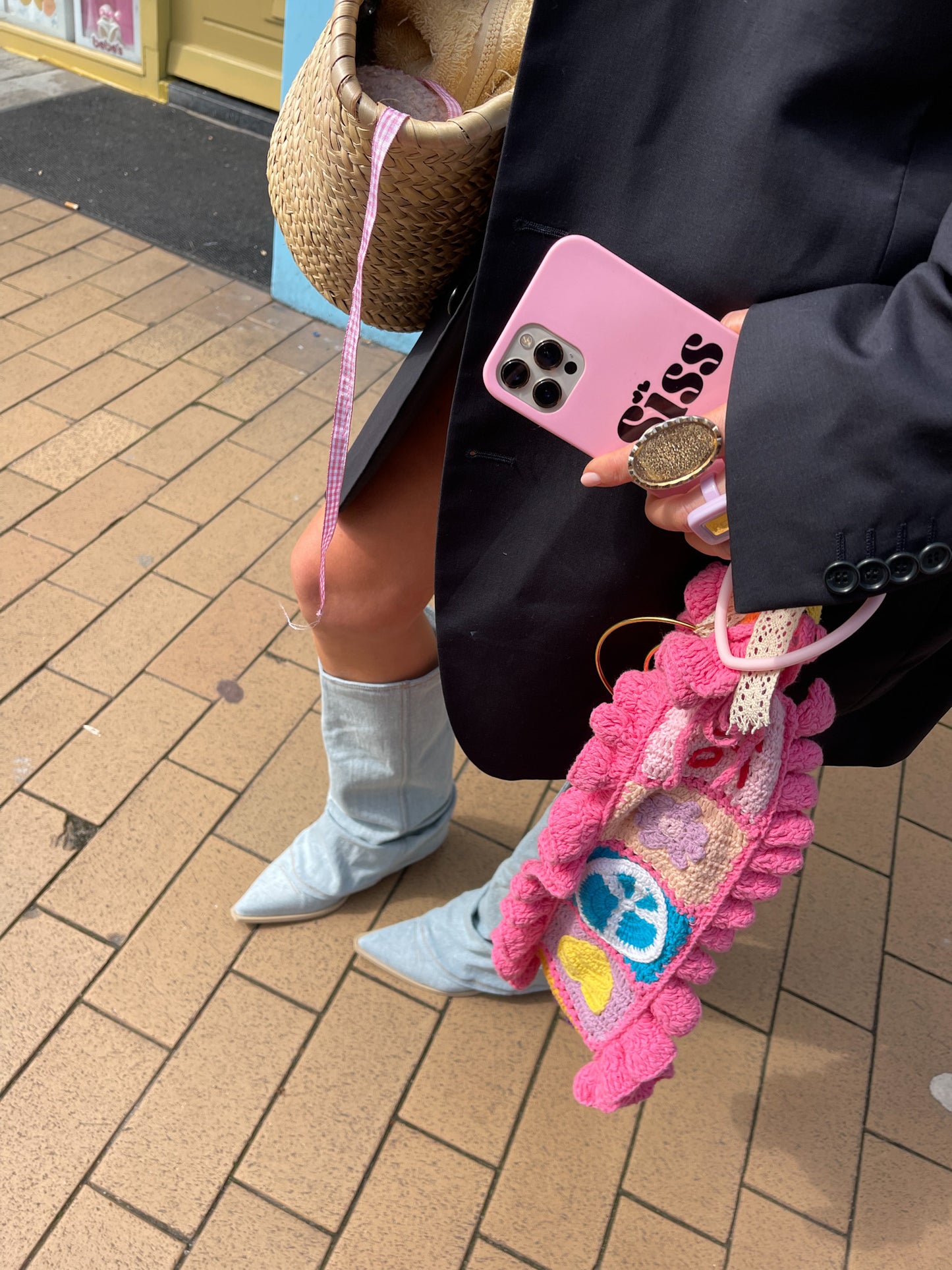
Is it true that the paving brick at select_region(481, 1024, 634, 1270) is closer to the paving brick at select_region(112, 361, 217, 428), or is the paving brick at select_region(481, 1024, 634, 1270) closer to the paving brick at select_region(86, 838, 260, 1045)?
the paving brick at select_region(86, 838, 260, 1045)

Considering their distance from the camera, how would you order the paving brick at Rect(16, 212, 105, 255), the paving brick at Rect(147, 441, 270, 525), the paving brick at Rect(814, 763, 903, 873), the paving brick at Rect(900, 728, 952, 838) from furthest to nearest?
1. the paving brick at Rect(16, 212, 105, 255)
2. the paving brick at Rect(147, 441, 270, 525)
3. the paving brick at Rect(900, 728, 952, 838)
4. the paving brick at Rect(814, 763, 903, 873)

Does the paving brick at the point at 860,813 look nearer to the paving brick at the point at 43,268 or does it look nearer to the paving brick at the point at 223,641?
the paving brick at the point at 223,641

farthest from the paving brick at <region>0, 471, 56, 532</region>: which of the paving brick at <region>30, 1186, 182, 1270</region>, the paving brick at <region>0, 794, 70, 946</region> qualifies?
the paving brick at <region>30, 1186, 182, 1270</region>

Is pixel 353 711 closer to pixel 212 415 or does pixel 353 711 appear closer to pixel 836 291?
pixel 836 291

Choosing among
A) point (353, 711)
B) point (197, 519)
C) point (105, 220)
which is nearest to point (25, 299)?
point (105, 220)

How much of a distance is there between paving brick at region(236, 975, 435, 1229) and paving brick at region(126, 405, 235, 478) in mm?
1647

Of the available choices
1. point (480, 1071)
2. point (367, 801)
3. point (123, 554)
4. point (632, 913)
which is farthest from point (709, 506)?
point (123, 554)

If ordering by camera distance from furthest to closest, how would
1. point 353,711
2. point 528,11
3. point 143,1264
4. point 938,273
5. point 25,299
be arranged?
1. point 25,299
2. point 353,711
3. point 143,1264
4. point 528,11
5. point 938,273

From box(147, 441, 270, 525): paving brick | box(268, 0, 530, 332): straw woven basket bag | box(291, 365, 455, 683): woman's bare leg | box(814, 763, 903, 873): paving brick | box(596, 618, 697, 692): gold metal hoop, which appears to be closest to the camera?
box(268, 0, 530, 332): straw woven basket bag

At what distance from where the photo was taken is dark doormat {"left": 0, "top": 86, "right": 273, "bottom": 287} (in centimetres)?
407

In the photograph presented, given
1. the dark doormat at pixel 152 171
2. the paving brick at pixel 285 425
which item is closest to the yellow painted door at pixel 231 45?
the dark doormat at pixel 152 171

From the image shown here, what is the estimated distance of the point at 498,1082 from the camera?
5.91 feet

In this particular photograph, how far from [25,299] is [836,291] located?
3.25 metres

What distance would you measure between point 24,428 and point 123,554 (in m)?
0.63
